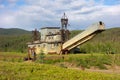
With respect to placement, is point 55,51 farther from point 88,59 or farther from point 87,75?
point 87,75

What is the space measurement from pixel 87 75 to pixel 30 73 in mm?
2873

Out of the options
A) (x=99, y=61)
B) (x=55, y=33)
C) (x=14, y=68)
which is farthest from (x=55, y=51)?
(x=14, y=68)

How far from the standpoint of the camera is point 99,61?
39.2 metres

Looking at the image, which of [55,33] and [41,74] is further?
[55,33]

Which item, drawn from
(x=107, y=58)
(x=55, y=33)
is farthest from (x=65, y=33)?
(x=107, y=58)

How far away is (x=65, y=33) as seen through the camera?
52.2 m

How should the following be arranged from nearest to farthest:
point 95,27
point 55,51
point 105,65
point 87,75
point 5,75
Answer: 1. point 5,75
2. point 87,75
3. point 105,65
4. point 95,27
5. point 55,51

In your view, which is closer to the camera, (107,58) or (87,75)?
(87,75)

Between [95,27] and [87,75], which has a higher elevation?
[95,27]

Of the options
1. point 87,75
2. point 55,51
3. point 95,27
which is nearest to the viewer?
point 87,75

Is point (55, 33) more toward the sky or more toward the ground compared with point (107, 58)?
more toward the sky

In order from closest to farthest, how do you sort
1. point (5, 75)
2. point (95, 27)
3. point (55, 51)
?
point (5, 75)
point (95, 27)
point (55, 51)

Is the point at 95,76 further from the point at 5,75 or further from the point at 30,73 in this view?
the point at 5,75

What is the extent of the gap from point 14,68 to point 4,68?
52cm
